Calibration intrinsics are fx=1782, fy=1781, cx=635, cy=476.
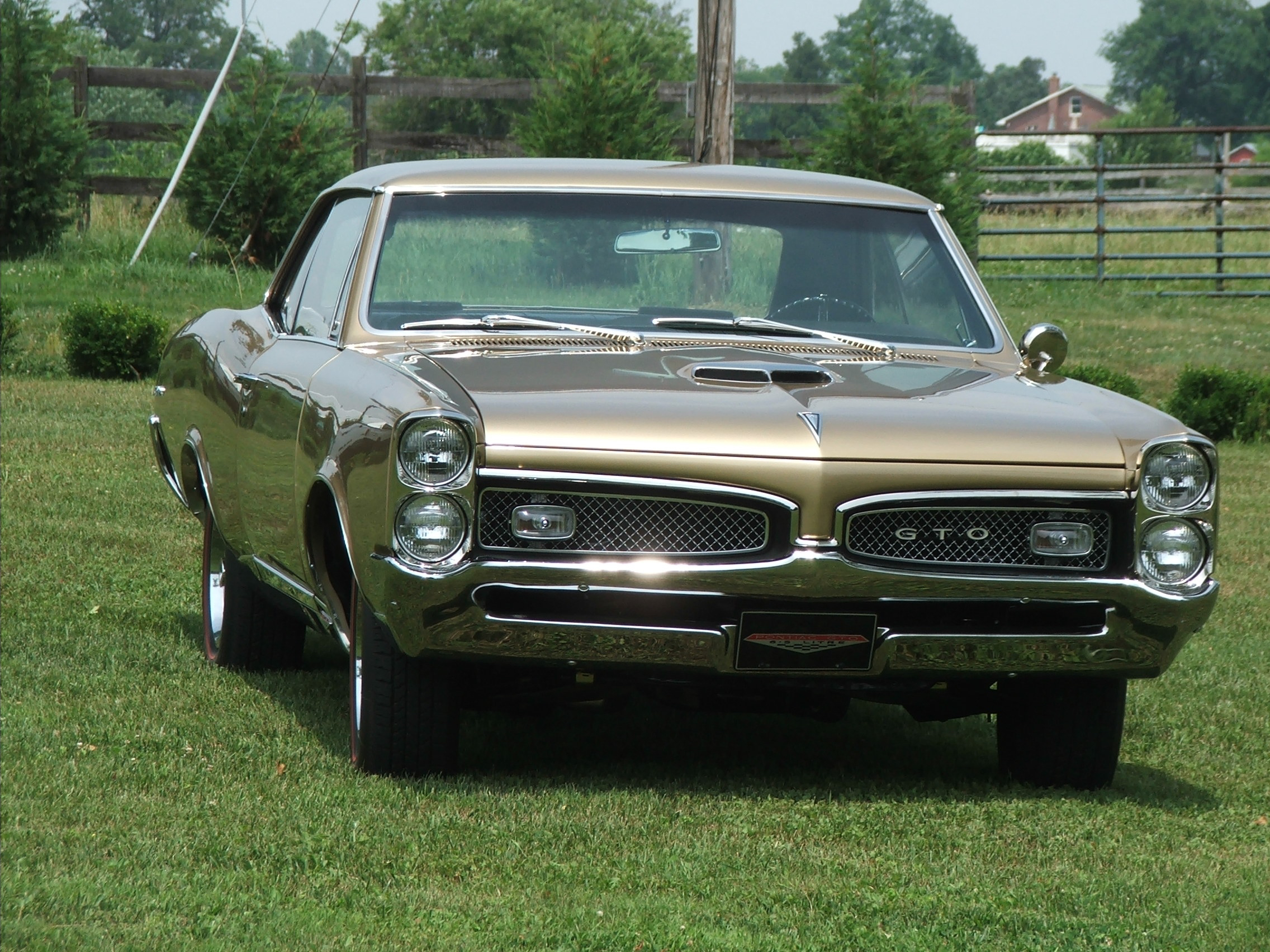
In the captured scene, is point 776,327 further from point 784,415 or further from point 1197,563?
point 1197,563

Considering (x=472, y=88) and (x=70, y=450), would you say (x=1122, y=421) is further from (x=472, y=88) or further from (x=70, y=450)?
(x=472, y=88)

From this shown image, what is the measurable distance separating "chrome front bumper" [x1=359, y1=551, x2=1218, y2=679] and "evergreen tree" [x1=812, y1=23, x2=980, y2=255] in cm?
1626

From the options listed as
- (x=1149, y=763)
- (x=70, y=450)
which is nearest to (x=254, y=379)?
(x=1149, y=763)

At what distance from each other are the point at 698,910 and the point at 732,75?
461 inches

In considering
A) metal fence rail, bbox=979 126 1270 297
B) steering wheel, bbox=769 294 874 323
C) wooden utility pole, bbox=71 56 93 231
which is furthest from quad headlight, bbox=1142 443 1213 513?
wooden utility pole, bbox=71 56 93 231

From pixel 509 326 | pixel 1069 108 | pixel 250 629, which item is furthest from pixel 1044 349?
pixel 1069 108

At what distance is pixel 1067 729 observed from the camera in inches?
194

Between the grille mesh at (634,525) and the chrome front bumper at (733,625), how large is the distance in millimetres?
57

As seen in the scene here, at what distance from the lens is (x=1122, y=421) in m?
4.62

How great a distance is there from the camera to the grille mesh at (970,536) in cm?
436

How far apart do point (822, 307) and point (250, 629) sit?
7.40 ft

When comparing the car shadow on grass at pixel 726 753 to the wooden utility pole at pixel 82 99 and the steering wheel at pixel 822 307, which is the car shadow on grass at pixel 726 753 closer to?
the steering wheel at pixel 822 307

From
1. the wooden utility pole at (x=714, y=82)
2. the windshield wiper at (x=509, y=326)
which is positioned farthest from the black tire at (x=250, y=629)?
the wooden utility pole at (x=714, y=82)

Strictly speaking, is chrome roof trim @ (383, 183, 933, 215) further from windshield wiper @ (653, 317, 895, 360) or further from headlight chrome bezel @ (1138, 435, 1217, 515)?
headlight chrome bezel @ (1138, 435, 1217, 515)
